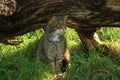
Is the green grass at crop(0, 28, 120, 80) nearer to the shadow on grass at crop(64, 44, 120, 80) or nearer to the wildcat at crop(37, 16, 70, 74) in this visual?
the shadow on grass at crop(64, 44, 120, 80)

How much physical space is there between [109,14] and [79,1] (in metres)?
0.42

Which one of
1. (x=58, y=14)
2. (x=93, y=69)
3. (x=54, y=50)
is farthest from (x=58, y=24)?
(x=93, y=69)


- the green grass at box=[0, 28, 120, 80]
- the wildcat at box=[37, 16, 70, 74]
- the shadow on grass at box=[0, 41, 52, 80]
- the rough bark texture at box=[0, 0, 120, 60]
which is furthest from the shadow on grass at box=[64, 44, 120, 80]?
the rough bark texture at box=[0, 0, 120, 60]

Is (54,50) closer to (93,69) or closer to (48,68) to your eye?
(48,68)

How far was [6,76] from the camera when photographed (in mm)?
4379

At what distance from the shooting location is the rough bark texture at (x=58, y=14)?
4219 millimetres

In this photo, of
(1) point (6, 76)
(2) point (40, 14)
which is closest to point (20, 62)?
(1) point (6, 76)

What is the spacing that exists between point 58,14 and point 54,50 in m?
0.52

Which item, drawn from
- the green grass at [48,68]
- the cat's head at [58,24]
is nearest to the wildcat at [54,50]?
the cat's head at [58,24]

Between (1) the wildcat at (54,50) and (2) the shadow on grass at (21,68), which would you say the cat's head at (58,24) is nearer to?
(1) the wildcat at (54,50)

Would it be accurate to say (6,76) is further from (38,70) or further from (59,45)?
(59,45)

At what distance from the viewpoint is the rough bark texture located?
4219mm

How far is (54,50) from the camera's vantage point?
4.57m

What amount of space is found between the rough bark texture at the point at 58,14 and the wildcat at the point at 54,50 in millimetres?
174
